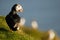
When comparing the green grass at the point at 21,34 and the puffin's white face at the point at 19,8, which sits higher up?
the puffin's white face at the point at 19,8

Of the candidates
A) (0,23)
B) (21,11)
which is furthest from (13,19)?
(0,23)

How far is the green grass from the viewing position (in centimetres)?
1050

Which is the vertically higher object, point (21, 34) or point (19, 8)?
point (19, 8)

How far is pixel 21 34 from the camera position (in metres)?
10.8

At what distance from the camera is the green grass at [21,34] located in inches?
413

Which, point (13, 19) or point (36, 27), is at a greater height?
point (13, 19)

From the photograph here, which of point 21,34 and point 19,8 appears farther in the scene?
point 21,34

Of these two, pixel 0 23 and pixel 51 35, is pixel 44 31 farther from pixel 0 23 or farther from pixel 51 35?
pixel 0 23

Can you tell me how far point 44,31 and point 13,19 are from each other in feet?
6.17

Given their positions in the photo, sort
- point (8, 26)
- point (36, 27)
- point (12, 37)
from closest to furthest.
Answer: point (12, 37) < point (8, 26) < point (36, 27)

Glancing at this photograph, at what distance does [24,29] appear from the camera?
38.5 ft

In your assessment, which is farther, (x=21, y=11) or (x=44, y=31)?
(x=44, y=31)

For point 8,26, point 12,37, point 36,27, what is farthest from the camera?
point 36,27

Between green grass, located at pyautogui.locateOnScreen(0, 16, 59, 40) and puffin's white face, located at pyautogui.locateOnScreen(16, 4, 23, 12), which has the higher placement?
puffin's white face, located at pyautogui.locateOnScreen(16, 4, 23, 12)
